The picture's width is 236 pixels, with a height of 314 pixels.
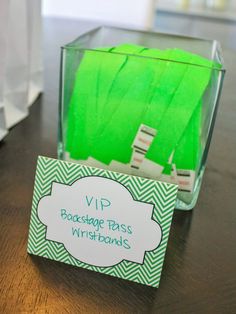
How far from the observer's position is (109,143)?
1.84ft

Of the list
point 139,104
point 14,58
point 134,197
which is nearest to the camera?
point 134,197

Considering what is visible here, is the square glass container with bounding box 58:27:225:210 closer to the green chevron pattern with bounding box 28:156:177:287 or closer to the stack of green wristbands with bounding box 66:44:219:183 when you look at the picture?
the stack of green wristbands with bounding box 66:44:219:183

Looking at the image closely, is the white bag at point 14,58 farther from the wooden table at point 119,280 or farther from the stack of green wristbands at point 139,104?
the stack of green wristbands at point 139,104

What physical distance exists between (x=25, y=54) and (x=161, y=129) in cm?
39

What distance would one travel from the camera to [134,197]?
45 cm

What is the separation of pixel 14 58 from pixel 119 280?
49 centimetres

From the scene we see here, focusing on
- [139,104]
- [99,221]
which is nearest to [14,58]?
[139,104]

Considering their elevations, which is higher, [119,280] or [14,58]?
[14,58]

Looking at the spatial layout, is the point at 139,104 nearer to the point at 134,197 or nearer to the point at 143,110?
the point at 143,110

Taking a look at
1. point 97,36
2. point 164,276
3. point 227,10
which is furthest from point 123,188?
point 227,10

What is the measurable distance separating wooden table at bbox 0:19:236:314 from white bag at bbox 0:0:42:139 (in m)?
0.08

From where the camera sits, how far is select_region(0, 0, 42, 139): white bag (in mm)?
697

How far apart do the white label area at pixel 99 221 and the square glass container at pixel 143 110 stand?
0.12 meters

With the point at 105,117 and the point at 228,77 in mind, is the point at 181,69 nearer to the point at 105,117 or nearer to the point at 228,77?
the point at 105,117
